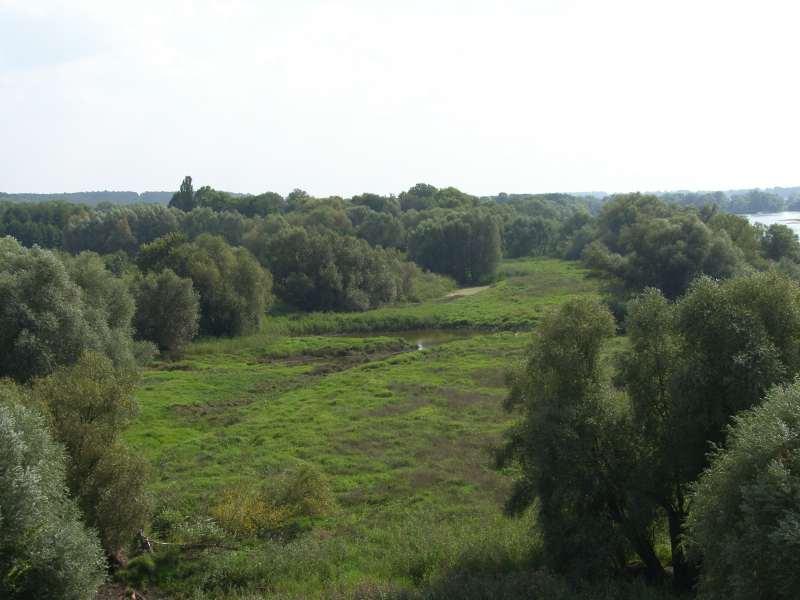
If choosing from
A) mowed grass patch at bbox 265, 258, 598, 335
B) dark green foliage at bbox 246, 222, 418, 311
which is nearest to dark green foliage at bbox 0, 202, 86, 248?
dark green foliage at bbox 246, 222, 418, 311

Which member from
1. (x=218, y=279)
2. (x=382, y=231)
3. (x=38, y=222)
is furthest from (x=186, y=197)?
(x=218, y=279)

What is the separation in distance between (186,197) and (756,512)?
456 feet

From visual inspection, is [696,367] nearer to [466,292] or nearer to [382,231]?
[466,292]

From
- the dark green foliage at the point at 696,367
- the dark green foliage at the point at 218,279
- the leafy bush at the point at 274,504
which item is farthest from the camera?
the dark green foliage at the point at 218,279

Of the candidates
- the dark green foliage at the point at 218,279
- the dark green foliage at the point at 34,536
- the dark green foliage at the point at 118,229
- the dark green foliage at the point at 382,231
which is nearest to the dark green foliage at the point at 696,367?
the dark green foliage at the point at 34,536

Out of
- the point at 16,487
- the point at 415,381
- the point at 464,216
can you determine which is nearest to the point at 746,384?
the point at 16,487

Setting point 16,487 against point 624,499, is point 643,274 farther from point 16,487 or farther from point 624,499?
point 16,487

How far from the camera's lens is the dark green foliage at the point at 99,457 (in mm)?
20141

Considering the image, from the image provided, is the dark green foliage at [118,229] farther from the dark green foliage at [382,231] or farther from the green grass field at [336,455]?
the green grass field at [336,455]

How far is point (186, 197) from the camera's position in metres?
139

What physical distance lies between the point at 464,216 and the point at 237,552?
280ft

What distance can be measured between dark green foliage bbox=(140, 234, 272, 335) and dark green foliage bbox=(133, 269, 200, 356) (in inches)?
206

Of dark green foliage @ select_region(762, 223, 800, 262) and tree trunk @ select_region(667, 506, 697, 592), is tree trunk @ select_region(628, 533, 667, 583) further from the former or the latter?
dark green foliage @ select_region(762, 223, 800, 262)

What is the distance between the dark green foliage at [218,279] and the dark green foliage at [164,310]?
17.1ft
